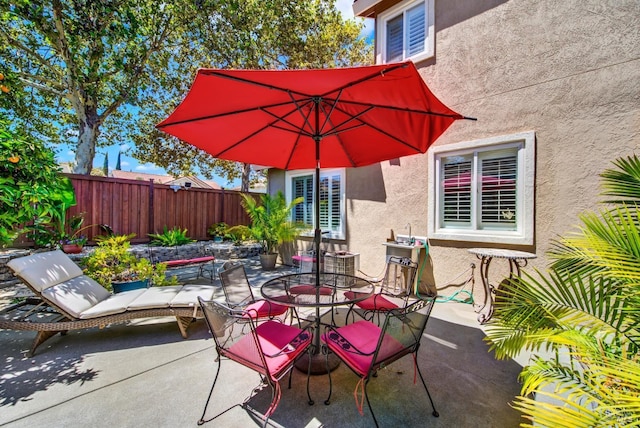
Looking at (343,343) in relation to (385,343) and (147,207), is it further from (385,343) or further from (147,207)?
(147,207)

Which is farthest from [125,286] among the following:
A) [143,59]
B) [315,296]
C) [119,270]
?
[143,59]

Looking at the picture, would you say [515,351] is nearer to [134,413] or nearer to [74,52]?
[134,413]

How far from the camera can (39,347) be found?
11.4 feet

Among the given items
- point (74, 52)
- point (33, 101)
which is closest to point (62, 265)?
point (74, 52)

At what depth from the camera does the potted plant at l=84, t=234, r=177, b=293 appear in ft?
15.1

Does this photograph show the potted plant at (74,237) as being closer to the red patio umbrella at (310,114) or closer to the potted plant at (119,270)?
the potted plant at (119,270)

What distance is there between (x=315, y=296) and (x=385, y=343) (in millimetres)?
1061

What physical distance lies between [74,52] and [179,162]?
8536 mm

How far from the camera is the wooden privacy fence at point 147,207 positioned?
7.80 m

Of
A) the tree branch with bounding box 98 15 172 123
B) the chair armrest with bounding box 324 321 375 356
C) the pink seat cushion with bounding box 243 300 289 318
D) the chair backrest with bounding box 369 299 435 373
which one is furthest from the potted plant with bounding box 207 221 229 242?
the chair backrest with bounding box 369 299 435 373

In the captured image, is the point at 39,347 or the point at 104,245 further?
the point at 104,245

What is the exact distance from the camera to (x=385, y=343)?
8.21 ft

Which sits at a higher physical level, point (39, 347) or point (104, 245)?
point (104, 245)

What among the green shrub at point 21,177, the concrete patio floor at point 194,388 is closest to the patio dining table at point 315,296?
the concrete patio floor at point 194,388
